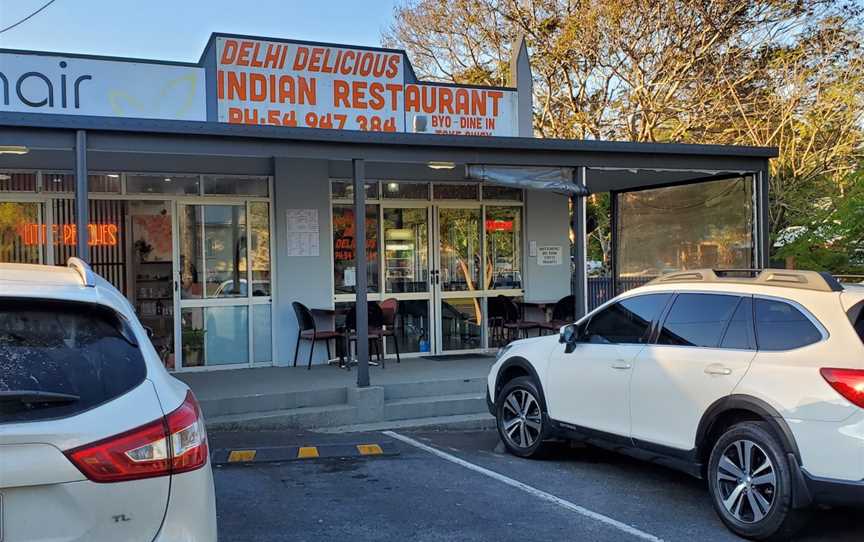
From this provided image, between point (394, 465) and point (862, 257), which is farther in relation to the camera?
point (862, 257)

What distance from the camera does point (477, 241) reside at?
479 inches

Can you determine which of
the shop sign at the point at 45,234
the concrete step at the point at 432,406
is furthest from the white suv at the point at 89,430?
the shop sign at the point at 45,234

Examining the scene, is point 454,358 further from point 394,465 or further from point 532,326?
point 394,465

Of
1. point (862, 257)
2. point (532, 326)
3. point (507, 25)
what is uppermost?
point (507, 25)

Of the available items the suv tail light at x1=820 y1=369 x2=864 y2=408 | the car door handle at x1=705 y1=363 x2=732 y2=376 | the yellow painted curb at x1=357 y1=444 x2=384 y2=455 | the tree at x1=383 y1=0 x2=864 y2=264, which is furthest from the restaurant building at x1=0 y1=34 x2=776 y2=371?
the tree at x1=383 y1=0 x2=864 y2=264

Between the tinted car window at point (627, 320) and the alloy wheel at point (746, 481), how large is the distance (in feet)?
3.91

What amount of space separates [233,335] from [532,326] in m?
4.32

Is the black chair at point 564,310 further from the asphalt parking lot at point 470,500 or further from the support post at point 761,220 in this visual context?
the asphalt parking lot at point 470,500

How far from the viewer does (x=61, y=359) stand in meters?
2.63

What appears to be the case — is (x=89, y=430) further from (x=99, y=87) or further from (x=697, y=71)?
(x=697, y=71)

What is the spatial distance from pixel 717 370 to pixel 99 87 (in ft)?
26.9

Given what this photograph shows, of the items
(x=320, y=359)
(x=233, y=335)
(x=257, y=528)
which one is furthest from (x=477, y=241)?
A: (x=257, y=528)

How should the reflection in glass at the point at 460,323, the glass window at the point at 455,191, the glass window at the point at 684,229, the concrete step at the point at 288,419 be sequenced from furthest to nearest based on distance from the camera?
the reflection in glass at the point at 460,323 < the glass window at the point at 455,191 < the glass window at the point at 684,229 < the concrete step at the point at 288,419

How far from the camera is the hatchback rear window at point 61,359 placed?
250 cm
